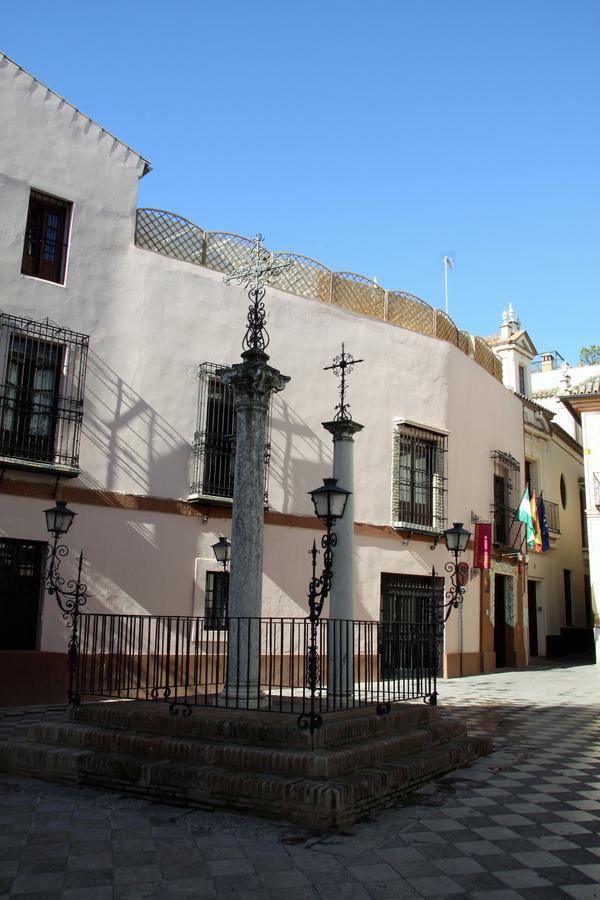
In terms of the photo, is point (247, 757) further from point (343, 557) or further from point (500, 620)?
point (500, 620)

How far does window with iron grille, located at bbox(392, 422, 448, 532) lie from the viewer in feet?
54.5

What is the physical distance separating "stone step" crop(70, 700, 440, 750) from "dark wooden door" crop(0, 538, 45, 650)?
3977 millimetres

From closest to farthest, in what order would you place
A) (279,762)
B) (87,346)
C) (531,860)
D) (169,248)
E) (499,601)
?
(531,860) < (279,762) < (87,346) < (169,248) < (499,601)

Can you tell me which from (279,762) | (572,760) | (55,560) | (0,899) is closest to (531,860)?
(279,762)

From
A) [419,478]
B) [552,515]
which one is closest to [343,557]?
[419,478]

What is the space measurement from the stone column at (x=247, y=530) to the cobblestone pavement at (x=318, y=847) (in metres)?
1.92

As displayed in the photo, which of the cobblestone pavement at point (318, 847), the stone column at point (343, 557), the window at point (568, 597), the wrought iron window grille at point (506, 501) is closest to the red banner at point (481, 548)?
the wrought iron window grille at point (506, 501)

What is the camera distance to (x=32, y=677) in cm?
1120

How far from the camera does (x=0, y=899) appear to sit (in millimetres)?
4129

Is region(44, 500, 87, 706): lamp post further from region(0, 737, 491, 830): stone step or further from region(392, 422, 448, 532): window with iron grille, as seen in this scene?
region(392, 422, 448, 532): window with iron grille

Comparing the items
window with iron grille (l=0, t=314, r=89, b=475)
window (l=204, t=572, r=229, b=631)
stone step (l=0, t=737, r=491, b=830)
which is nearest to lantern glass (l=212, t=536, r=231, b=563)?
window (l=204, t=572, r=229, b=631)

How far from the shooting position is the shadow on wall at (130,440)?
12.5 m

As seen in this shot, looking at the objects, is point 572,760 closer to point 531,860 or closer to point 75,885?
point 531,860

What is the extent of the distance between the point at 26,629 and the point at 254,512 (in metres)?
5.06
